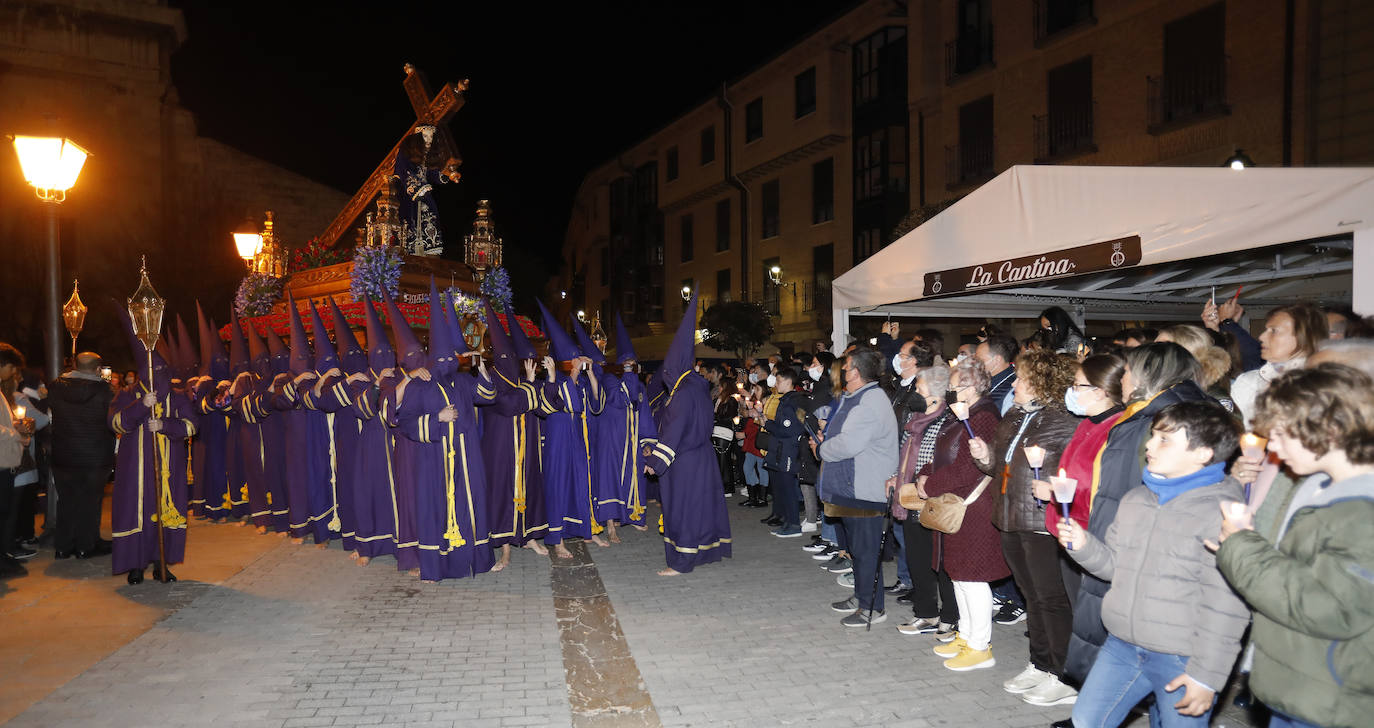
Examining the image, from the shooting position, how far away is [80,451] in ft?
26.5

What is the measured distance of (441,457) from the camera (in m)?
7.39

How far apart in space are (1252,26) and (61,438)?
20433 mm

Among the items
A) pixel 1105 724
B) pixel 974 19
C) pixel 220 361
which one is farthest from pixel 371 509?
pixel 974 19

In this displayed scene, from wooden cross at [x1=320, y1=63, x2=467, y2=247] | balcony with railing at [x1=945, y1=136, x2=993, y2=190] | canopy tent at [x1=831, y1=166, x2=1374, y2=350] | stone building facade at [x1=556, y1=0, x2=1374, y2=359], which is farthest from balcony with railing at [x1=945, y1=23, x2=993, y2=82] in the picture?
wooden cross at [x1=320, y1=63, x2=467, y2=247]

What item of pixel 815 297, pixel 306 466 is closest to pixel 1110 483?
pixel 306 466

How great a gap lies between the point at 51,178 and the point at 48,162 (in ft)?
0.50

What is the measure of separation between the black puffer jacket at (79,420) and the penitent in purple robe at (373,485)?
2.63 meters

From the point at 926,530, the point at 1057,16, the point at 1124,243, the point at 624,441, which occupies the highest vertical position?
the point at 1057,16

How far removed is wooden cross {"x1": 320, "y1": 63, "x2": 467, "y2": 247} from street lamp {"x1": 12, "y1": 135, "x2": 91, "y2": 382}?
3.94 metres

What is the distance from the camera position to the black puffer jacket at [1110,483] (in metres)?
3.69

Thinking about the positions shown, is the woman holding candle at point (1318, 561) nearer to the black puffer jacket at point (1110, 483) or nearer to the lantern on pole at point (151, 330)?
the black puffer jacket at point (1110, 483)

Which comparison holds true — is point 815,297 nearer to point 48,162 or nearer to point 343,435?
point 343,435

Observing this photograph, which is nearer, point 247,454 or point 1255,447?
point 1255,447

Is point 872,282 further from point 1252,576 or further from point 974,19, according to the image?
point 974,19
